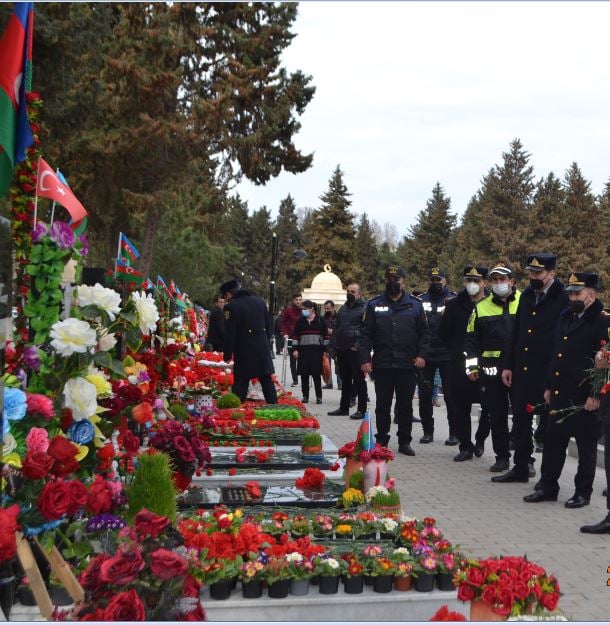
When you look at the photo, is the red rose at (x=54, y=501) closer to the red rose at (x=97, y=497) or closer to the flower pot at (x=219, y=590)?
the red rose at (x=97, y=497)

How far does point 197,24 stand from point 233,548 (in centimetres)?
2098

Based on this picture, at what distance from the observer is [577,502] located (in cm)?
736

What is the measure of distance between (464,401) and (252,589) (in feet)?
20.2

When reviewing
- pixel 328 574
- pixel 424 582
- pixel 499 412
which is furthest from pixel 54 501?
pixel 499 412

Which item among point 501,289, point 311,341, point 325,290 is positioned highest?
point 325,290

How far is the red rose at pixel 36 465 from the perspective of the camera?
3.73 m

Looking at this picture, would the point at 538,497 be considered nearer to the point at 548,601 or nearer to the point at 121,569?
the point at 548,601

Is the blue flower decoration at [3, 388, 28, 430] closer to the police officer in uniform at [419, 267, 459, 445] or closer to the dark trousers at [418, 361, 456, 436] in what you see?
the police officer in uniform at [419, 267, 459, 445]

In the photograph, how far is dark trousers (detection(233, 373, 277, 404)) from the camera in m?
11.8

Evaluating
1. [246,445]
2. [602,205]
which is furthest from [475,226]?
[246,445]

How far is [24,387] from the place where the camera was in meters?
4.50

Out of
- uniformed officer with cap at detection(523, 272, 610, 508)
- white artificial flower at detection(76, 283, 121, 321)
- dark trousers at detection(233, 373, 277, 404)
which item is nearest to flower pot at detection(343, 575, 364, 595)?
white artificial flower at detection(76, 283, 121, 321)

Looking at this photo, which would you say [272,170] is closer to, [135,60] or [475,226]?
[135,60]

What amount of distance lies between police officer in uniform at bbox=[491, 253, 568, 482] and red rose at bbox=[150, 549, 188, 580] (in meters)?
5.54
